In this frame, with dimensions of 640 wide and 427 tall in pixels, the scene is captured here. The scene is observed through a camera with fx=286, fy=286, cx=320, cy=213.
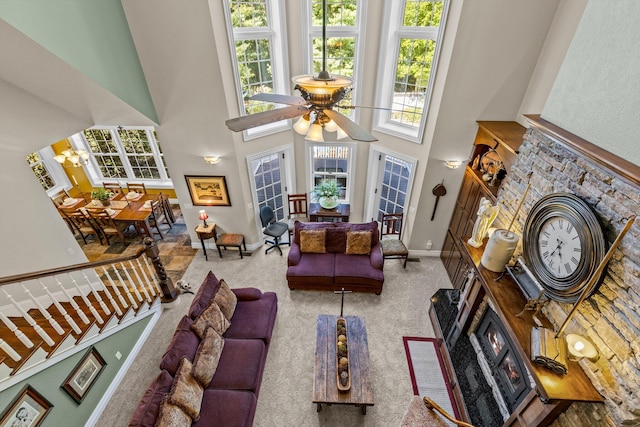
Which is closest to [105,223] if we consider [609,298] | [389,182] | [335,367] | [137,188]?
[137,188]

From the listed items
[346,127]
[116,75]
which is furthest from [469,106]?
[116,75]

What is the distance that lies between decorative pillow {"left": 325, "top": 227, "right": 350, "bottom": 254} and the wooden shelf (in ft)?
7.31

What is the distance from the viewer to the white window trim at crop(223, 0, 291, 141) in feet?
14.8

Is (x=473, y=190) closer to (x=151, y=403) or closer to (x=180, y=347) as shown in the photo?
(x=180, y=347)

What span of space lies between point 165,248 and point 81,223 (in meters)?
1.98

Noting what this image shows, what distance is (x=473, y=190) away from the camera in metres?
4.65

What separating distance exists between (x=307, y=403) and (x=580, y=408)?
2.74 meters

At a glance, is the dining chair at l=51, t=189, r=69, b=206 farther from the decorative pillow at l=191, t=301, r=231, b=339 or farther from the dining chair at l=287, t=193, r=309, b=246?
the decorative pillow at l=191, t=301, r=231, b=339

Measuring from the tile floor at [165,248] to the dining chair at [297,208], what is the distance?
2249mm

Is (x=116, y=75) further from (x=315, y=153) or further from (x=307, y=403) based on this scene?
(x=307, y=403)

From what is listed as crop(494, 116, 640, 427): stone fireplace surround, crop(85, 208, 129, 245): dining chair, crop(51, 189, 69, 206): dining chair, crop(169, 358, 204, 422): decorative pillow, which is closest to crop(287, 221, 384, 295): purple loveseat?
crop(169, 358, 204, 422): decorative pillow

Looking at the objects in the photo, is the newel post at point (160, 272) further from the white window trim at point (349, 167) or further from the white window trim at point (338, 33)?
the white window trim at point (338, 33)

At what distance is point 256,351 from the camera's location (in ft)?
12.3

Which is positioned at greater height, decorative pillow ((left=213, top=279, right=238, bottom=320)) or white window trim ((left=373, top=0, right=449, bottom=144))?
white window trim ((left=373, top=0, right=449, bottom=144))
